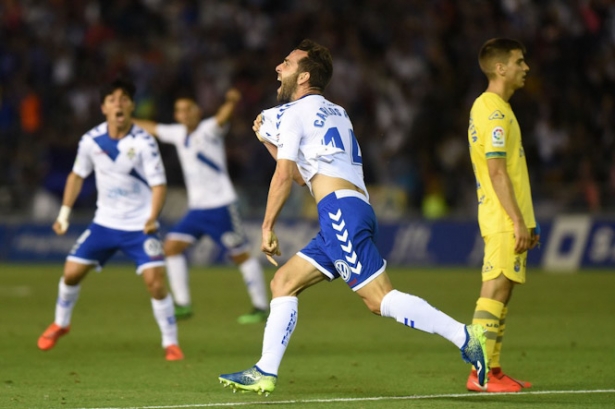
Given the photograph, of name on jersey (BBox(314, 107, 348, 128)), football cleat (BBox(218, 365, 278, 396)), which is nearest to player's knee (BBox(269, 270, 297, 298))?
football cleat (BBox(218, 365, 278, 396))

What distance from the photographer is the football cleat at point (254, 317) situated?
13531 mm

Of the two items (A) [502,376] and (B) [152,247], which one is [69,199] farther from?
(A) [502,376]

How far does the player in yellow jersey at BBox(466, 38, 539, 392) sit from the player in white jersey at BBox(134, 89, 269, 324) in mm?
5644

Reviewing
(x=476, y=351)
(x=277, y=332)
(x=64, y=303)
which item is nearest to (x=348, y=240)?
(x=277, y=332)

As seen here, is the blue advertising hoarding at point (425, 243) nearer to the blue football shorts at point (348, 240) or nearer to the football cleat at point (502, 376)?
the football cleat at point (502, 376)

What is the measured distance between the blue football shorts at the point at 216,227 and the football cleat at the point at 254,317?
0.79m

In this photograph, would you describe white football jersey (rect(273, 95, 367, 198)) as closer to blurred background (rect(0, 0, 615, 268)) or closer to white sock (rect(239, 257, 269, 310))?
white sock (rect(239, 257, 269, 310))

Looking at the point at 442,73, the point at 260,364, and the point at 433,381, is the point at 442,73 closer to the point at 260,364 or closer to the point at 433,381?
the point at 433,381

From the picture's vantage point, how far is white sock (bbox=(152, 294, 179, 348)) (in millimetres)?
10336

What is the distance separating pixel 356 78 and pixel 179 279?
1085 cm

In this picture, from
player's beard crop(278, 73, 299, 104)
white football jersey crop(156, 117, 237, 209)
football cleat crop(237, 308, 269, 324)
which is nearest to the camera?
player's beard crop(278, 73, 299, 104)

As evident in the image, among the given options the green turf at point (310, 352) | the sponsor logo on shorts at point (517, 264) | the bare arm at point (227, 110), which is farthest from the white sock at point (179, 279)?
the sponsor logo on shorts at point (517, 264)

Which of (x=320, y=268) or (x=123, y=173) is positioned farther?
(x=123, y=173)

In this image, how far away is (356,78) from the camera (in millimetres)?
23453
